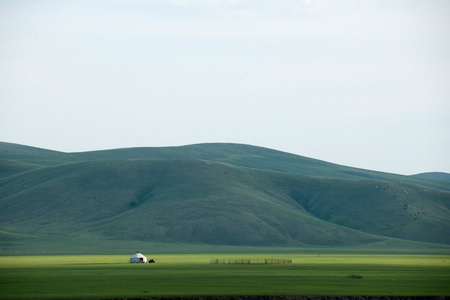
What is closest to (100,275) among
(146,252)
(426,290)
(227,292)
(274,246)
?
(227,292)

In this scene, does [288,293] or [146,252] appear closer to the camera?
[288,293]

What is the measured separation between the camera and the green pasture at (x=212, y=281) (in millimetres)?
68250

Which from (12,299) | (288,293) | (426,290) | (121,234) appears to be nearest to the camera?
(12,299)

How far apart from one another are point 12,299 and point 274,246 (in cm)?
13561

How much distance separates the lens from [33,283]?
76.1 metres

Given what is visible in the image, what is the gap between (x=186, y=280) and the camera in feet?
263

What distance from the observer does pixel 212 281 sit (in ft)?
258

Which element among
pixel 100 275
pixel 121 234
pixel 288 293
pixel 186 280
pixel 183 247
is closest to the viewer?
pixel 288 293

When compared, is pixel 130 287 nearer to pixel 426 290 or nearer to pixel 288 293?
pixel 288 293

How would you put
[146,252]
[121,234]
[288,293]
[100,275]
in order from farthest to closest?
[121,234], [146,252], [100,275], [288,293]

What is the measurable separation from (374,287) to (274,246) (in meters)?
120

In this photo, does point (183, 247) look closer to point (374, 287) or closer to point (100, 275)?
point (100, 275)

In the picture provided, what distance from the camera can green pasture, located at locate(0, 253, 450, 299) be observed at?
224 ft

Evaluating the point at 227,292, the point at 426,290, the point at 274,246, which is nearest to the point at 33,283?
the point at 227,292
